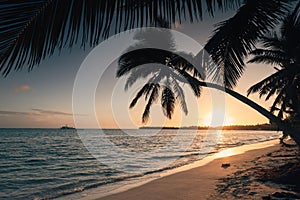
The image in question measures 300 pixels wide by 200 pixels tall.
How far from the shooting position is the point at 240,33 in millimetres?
3000

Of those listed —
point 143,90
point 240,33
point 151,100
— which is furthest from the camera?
point 151,100

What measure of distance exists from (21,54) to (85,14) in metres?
0.36

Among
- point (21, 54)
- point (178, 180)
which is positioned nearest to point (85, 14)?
point (21, 54)

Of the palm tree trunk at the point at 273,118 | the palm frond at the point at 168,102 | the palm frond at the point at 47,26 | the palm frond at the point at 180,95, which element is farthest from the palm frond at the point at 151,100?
the palm frond at the point at 47,26

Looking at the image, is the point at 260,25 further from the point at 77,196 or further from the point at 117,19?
the point at 77,196

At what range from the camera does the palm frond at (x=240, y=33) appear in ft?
8.97

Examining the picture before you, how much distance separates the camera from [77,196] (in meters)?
8.98

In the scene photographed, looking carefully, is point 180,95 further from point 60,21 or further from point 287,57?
point 60,21

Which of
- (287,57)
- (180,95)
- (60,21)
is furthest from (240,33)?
(180,95)

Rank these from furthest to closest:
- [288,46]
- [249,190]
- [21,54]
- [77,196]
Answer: [77,196] < [249,190] < [288,46] < [21,54]

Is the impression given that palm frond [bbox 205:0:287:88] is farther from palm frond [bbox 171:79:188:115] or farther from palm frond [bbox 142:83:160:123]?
palm frond [bbox 142:83:160:123]

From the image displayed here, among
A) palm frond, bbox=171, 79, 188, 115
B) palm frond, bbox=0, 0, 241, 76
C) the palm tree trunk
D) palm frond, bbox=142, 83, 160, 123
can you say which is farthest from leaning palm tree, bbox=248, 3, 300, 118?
palm frond, bbox=142, 83, 160, 123

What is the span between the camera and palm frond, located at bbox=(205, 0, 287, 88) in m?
2.73

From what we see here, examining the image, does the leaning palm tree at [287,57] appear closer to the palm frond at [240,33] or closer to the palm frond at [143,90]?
the palm frond at [240,33]
